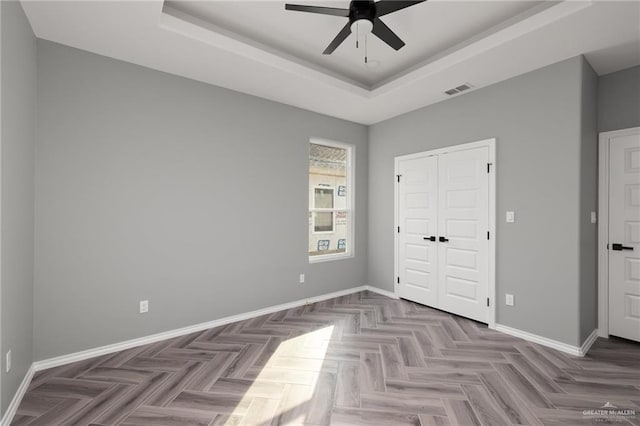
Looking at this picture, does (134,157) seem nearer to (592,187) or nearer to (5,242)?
(5,242)

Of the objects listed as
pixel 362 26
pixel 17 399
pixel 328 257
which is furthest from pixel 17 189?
pixel 328 257

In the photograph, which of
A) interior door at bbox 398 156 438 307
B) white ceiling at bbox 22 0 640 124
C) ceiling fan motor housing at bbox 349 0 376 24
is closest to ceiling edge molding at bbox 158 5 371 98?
white ceiling at bbox 22 0 640 124

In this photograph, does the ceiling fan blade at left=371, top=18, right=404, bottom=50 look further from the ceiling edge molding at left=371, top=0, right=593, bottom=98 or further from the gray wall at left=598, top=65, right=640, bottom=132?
the gray wall at left=598, top=65, right=640, bottom=132

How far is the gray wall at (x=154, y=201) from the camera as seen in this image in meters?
→ 2.50

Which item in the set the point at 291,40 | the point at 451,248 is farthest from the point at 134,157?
the point at 451,248

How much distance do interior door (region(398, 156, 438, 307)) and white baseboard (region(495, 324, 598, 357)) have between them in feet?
3.00

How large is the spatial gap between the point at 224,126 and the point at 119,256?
1758mm

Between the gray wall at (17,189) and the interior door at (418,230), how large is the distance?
13.4 ft

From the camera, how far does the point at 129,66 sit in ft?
9.29

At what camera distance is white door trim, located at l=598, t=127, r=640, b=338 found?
3047mm

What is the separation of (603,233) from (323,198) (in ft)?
10.9

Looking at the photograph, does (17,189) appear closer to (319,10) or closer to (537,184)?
(319,10)

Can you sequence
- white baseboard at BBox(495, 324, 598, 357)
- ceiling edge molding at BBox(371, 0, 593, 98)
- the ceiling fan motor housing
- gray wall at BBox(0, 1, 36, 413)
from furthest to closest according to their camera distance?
white baseboard at BBox(495, 324, 598, 357) < ceiling edge molding at BBox(371, 0, 593, 98) < the ceiling fan motor housing < gray wall at BBox(0, 1, 36, 413)

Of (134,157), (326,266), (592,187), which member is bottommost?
(326,266)
